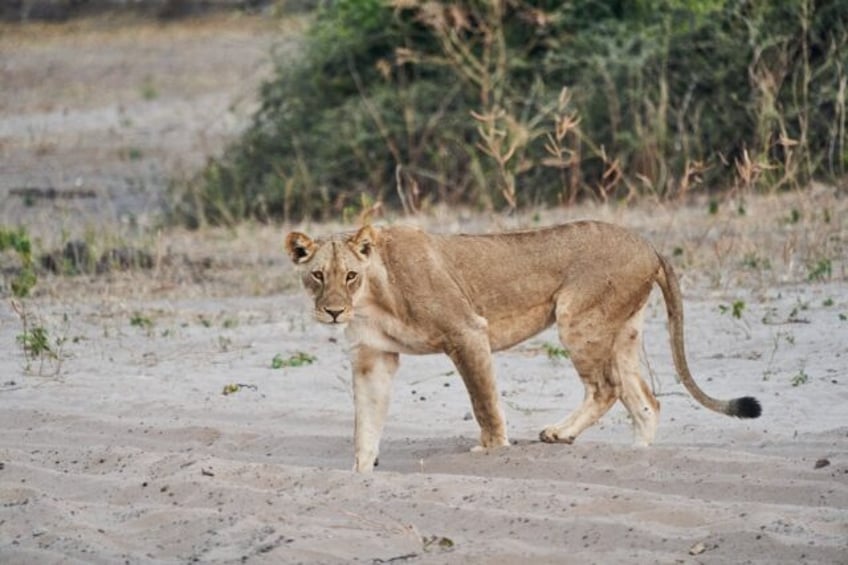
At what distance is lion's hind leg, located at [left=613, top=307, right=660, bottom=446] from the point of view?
7.11 m

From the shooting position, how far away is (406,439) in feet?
→ 24.8

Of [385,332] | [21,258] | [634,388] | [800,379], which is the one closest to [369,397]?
[385,332]

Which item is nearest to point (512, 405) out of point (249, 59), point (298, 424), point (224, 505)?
point (298, 424)

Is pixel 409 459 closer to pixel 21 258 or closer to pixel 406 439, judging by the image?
pixel 406 439

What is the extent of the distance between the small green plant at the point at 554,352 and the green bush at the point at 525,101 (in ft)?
14.5

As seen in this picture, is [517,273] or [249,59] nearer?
[517,273]

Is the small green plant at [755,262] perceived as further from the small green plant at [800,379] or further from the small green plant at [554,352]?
the small green plant at [800,379]

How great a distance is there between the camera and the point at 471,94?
16.0 meters

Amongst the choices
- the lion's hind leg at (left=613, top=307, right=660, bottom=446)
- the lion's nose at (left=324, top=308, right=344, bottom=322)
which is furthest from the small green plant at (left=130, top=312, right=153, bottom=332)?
the lion's hind leg at (left=613, top=307, right=660, bottom=446)

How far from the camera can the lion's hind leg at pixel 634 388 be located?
7.11 metres

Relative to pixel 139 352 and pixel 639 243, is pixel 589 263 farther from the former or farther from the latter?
pixel 139 352

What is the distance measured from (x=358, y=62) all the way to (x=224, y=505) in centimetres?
1091

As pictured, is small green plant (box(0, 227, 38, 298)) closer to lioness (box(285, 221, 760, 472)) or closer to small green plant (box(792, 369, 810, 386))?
lioness (box(285, 221, 760, 472))

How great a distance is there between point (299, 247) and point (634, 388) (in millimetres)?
1456
